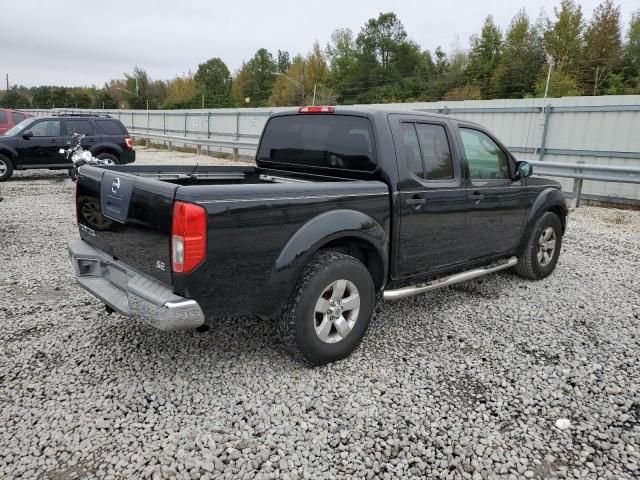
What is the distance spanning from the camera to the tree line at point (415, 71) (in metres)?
51.5

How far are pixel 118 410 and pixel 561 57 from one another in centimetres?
6366

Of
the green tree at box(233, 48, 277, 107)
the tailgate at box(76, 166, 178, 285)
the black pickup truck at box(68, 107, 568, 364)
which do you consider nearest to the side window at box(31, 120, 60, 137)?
the black pickup truck at box(68, 107, 568, 364)

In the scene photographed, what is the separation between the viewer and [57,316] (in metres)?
4.16

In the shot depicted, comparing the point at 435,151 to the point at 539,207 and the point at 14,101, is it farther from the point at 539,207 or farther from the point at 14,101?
the point at 14,101

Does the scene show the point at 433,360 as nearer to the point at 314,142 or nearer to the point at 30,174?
the point at 314,142

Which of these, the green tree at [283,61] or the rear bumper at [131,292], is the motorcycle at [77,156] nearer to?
the rear bumper at [131,292]

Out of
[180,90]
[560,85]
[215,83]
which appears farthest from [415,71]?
[180,90]

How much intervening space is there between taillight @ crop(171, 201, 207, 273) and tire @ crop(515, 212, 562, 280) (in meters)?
3.89

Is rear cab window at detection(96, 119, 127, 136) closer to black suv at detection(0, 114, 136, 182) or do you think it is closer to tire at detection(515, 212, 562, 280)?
black suv at detection(0, 114, 136, 182)

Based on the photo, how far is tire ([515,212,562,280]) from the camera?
17.4ft

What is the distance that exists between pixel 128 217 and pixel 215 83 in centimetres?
9068

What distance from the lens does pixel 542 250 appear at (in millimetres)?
5523

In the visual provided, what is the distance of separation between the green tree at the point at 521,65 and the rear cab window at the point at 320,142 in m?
55.1

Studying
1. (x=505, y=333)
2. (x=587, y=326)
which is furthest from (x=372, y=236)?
(x=587, y=326)
